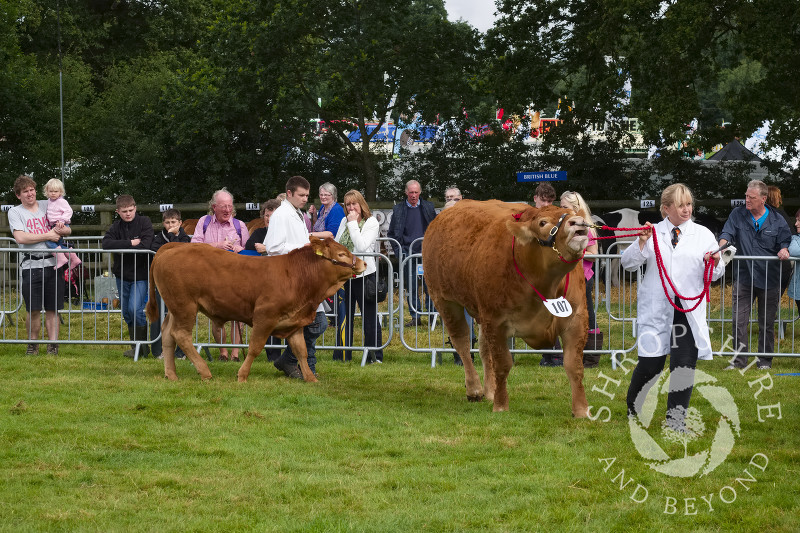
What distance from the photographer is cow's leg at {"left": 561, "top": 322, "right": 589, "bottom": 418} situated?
721cm

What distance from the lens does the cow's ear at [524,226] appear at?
672 centimetres

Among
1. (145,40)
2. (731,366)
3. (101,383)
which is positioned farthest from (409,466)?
(145,40)

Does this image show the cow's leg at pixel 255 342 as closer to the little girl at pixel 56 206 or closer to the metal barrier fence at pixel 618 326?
the metal barrier fence at pixel 618 326

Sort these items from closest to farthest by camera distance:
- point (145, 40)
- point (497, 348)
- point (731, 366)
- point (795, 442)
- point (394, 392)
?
point (795, 442)
point (497, 348)
point (394, 392)
point (731, 366)
point (145, 40)

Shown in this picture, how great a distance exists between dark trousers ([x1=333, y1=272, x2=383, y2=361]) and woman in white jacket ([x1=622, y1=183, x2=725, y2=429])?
4.11 metres

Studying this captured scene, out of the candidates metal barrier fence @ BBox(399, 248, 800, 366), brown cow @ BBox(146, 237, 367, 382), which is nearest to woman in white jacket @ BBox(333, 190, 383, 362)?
metal barrier fence @ BBox(399, 248, 800, 366)

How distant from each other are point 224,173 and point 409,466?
1854 cm

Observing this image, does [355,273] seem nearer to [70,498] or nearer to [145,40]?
[70,498]

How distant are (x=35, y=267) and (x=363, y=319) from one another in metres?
3.65

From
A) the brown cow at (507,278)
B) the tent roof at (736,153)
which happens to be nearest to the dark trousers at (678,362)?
the brown cow at (507,278)

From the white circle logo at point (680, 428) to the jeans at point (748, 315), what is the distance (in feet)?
7.33

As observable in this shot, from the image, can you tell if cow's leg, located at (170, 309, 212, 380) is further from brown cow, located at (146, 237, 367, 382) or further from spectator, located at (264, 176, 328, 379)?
spectator, located at (264, 176, 328, 379)

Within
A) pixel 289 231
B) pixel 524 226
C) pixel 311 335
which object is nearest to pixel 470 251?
pixel 524 226

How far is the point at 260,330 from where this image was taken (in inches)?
347
